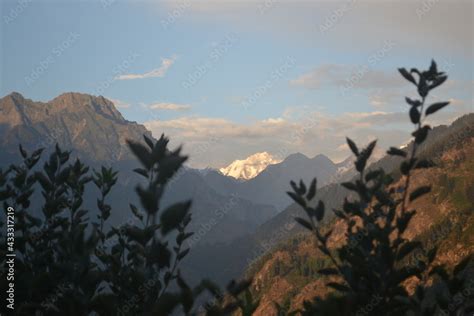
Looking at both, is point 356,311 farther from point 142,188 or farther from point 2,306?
point 2,306

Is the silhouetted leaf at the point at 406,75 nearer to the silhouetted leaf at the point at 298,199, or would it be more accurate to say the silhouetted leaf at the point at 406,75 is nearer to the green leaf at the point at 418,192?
the green leaf at the point at 418,192

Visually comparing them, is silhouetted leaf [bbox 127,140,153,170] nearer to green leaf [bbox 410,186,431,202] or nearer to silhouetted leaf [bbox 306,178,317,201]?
silhouetted leaf [bbox 306,178,317,201]

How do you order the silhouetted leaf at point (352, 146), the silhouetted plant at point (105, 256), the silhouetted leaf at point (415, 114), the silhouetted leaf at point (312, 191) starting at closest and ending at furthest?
the silhouetted plant at point (105, 256) < the silhouetted leaf at point (415, 114) < the silhouetted leaf at point (312, 191) < the silhouetted leaf at point (352, 146)

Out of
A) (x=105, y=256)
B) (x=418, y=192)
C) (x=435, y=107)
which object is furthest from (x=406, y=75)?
(x=105, y=256)

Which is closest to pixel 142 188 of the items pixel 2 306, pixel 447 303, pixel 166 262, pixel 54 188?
pixel 166 262

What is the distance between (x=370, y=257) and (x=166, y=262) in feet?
8.60

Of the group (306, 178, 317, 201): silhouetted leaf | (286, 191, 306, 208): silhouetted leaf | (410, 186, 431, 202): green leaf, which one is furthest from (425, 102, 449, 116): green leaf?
(286, 191, 306, 208): silhouetted leaf

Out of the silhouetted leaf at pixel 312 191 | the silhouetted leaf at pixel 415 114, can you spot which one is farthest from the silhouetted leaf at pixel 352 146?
the silhouetted leaf at pixel 415 114

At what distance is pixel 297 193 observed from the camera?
6.59 metres

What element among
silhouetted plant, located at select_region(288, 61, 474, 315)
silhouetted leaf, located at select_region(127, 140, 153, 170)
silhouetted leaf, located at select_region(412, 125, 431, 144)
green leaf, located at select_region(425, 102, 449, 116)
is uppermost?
silhouetted leaf, located at select_region(127, 140, 153, 170)

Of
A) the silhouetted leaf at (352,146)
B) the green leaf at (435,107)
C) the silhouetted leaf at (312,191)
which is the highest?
the green leaf at (435,107)

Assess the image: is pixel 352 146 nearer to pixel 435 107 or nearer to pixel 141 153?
pixel 435 107

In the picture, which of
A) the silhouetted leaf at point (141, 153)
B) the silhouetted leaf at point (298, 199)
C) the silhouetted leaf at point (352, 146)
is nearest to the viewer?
the silhouetted leaf at point (141, 153)

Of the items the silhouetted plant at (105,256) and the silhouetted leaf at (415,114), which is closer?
the silhouetted plant at (105,256)
